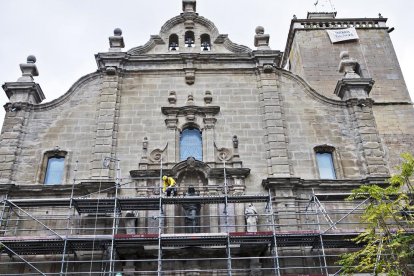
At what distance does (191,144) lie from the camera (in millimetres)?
20406

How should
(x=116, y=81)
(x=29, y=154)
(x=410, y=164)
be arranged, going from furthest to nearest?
1. (x=116, y=81)
2. (x=29, y=154)
3. (x=410, y=164)

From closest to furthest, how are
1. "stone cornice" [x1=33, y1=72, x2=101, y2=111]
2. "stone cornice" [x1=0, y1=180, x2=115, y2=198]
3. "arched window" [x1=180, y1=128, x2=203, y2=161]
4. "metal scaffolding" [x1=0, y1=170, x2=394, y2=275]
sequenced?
1. "metal scaffolding" [x1=0, y1=170, x2=394, y2=275]
2. "stone cornice" [x1=0, y1=180, x2=115, y2=198]
3. "arched window" [x1=180, y1=128, x2=203, y2=161]
4. "stone cornice" [x1=33, y1=72, x2=101, y2=111]

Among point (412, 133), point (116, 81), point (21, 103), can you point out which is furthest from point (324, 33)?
point (21, 103)

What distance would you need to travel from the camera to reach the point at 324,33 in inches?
1131

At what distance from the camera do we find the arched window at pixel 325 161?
19.8m

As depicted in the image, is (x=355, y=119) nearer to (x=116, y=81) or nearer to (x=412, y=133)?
(x=412, y=133)

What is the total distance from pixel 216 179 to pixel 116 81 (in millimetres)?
6350

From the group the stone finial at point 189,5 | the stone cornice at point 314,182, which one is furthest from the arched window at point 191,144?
the stone finial at point 189,5

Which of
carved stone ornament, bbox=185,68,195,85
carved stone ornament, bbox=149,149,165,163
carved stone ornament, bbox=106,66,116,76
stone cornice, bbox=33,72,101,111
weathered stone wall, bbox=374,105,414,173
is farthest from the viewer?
weathered stone wall, bbox=374,105,414,173

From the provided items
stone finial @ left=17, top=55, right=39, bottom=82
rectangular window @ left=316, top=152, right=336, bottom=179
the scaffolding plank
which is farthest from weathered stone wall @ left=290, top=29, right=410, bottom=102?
the scaffolding plank

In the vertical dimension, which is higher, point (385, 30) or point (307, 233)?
point (385, 30)

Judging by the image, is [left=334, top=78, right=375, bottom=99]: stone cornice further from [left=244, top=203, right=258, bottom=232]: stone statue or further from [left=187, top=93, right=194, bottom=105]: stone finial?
[left=244, top=203, right=258, bottom=232]: stone statue

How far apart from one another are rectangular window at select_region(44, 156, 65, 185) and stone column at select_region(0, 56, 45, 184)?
1189 millimetres

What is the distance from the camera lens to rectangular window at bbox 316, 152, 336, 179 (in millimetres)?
19783
